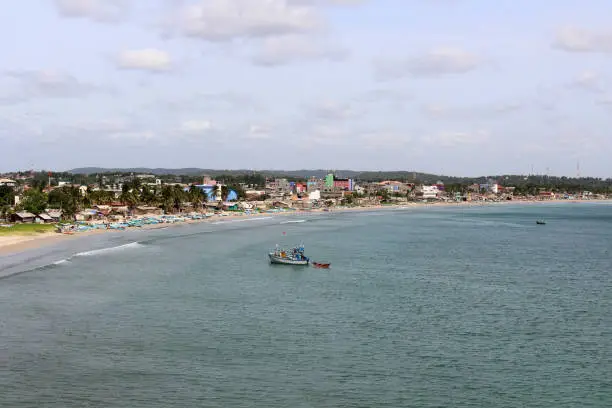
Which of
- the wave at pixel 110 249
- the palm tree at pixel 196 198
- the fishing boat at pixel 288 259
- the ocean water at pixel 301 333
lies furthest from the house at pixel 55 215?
the fishing boat at pixel 288 259

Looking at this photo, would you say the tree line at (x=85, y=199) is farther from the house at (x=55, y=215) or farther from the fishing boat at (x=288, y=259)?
the fishing boat at (x=288, y=259)

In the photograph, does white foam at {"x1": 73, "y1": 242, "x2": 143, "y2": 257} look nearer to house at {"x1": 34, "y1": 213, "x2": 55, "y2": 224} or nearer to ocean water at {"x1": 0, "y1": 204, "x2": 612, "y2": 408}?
ocean water at {"x1": 0, "y1": 204, "x2": 612, "y2": 408}

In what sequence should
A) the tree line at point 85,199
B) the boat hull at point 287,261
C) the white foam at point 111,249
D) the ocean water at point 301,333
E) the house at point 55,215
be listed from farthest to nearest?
Result: the tree line at point 85,199 → the house at point 55,215 → the white foam at point 111,249 → the boat hull at point 287,261 → the ocean water at point 301,333

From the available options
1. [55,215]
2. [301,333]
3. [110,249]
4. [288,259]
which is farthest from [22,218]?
[301,333]

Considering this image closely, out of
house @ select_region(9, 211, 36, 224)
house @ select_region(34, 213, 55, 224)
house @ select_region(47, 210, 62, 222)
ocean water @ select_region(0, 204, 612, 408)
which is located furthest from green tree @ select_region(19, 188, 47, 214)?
ocean water @ select_region(0, 204, 612, 408)

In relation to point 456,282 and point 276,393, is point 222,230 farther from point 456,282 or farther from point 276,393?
point 276,393

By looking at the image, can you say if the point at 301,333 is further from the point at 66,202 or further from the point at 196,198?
the point at 196,198
